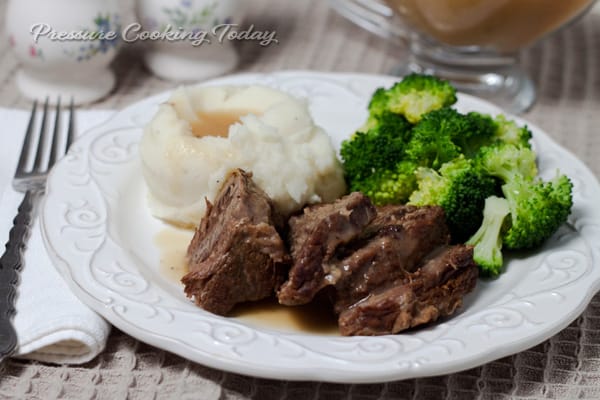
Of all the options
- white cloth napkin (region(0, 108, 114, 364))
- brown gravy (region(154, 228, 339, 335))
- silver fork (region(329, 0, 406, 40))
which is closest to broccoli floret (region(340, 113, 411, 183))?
brown gravy (region(154, 228, 339, 335))

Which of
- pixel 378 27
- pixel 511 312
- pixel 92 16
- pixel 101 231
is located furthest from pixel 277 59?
pixel 511 312

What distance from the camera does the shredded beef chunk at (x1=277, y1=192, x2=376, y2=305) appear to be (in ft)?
12.1

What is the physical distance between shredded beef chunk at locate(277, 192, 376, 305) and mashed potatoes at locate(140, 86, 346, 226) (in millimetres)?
659

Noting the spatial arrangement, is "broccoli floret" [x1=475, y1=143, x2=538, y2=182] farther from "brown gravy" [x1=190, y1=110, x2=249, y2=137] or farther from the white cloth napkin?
the white cloth napkin

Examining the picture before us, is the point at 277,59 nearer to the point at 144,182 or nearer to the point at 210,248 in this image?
the point at 144,182

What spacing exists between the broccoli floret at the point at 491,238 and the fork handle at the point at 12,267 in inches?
95.7

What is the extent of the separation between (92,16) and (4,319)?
3.19 m

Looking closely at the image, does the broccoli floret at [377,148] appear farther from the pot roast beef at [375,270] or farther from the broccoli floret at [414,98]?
the pot roast beef at [375,270]

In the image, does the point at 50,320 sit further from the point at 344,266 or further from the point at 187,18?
the point at 187,18

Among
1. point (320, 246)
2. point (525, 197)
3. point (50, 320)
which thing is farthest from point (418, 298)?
point (50, 320)

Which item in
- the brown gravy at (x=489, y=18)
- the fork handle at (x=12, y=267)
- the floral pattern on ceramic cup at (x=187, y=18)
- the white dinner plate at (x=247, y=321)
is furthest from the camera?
the floral pattern on ceramic cup at (x=187, y=18)

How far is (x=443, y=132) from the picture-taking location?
4.64 m

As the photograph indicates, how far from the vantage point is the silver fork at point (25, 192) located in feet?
12.1

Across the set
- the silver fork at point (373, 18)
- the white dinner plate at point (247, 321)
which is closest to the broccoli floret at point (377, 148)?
the white dinner plate at point (247, 321)
